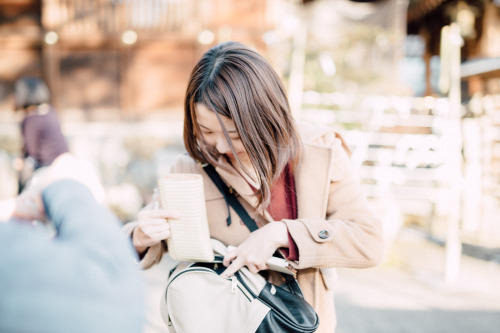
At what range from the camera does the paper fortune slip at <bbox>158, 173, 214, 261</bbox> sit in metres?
1.37

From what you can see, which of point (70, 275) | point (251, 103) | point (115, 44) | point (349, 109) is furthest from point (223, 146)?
point (115, 44)

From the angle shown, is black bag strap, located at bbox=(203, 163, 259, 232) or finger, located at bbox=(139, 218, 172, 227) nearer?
finger, located at bbox=(139, 218, 172, 227)

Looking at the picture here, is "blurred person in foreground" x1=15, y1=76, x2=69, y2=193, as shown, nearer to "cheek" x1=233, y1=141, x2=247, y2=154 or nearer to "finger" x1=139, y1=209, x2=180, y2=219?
"finger" x1=139, y1=209, x2=180, y2=219

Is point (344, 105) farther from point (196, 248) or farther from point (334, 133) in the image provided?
point (196, 248)

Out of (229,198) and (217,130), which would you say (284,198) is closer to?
(229,198)

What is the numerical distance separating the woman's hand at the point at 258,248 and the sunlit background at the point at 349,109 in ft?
7.64

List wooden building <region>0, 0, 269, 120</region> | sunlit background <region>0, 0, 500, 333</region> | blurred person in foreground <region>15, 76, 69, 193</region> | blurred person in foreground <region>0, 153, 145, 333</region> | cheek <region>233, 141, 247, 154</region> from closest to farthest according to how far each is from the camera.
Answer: blurred person in foreground <region>0, 153, 145, 333</region>, cheek <region>233, 141, 247, 154</region>, blurred person in foreground <region>15, 76, 69, 193</region>, sunlit background <region>0, 0, 500, 333</region>, wooden building <region>0, 0, 269, 120</region>

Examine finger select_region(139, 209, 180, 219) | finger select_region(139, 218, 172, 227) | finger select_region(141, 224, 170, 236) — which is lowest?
finger select_region(141, 224, 170, 236)

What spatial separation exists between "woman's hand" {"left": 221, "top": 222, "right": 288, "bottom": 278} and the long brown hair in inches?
3.7

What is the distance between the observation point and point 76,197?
0.76 metres

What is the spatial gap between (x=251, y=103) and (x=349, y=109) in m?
5.35

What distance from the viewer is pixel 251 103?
139 cm

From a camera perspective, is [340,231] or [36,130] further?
[36,130]

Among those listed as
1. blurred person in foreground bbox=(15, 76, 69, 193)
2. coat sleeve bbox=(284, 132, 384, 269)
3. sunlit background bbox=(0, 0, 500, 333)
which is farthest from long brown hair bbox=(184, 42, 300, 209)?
blurred person in foreground bbox=(15, 76, 69, 193)
